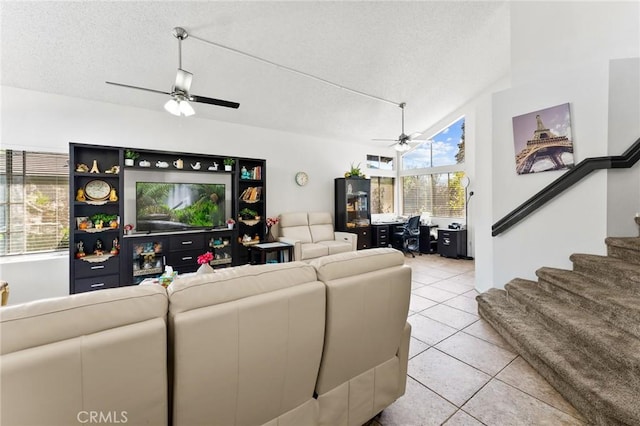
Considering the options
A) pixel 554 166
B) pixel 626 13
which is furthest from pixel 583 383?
pixel 626 13

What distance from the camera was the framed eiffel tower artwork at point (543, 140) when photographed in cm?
286

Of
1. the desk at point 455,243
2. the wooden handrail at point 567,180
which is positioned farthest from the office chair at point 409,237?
the wooden handrail at point 567,180

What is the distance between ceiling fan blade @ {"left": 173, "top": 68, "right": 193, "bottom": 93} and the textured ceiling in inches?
23.7

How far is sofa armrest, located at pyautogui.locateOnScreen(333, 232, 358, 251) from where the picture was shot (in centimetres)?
541

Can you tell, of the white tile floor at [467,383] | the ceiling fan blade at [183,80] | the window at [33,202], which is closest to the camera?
the white tile floor at [467,383]

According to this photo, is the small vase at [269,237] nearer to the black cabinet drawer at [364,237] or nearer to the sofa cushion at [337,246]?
the sofa cushion at [337,246]

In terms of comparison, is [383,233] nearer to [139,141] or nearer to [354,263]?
[354,263]

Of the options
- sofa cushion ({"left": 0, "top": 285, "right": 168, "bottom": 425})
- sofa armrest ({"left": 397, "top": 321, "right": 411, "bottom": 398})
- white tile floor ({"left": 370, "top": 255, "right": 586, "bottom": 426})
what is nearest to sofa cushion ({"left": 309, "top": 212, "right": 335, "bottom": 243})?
white tile floor ({"left": 370, "top": 255, "right": 586, "bottom": 426})

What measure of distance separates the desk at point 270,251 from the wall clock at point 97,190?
2261 millimetres

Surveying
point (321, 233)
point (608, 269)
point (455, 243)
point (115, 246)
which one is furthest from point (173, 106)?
point (455, 243)

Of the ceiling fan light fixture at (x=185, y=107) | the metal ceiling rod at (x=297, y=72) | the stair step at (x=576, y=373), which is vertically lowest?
the stair step at (x=576, y=373)

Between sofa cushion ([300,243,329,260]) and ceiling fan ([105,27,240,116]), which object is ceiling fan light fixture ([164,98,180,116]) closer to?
ceiling fan ([105,27,240,116])

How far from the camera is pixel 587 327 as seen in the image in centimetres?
195

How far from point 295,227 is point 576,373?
4.33 metres
